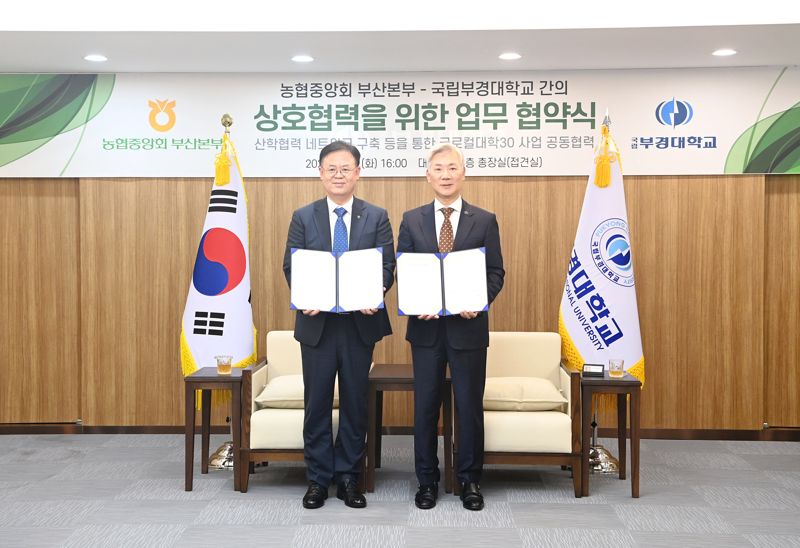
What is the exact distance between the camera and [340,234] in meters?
4.67

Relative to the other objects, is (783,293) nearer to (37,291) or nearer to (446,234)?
(446,234)

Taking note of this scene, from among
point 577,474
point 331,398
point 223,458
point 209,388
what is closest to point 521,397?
point 577,474

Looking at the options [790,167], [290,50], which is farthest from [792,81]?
[290,50]

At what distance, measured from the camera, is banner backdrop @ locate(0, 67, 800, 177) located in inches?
253

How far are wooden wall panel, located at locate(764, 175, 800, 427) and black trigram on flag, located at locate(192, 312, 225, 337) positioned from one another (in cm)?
391

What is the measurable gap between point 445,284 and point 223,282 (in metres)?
1.74

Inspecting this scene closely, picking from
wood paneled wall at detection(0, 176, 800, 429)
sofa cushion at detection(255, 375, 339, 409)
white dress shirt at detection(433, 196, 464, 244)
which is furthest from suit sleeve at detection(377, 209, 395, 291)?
wood paneled wall at detection(0, 176, 800, 429)

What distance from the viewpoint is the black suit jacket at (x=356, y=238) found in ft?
15.2

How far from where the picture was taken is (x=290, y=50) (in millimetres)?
5797

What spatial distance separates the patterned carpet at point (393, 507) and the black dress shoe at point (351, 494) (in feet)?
0.12

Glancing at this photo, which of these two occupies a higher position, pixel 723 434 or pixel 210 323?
pixel 210 323

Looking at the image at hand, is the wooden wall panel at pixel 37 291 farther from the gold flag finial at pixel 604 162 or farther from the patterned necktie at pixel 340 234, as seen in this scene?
the gold flag finial at pixel 604 162

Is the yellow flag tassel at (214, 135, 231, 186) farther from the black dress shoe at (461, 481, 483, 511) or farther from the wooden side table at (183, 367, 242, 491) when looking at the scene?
the black dress shoe at (461, 481, 483, 511)

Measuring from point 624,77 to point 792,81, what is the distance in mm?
1172
